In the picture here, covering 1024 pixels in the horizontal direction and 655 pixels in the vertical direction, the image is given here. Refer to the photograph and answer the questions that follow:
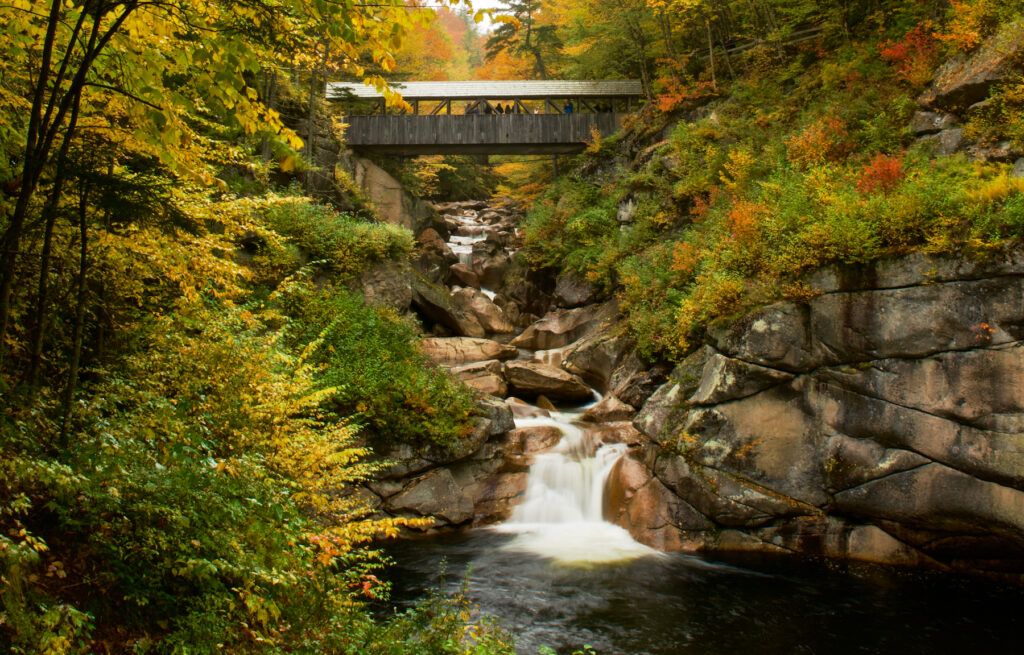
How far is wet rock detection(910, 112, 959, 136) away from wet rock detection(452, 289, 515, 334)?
1274 centimetres

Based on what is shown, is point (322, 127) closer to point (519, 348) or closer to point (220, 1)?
point (519, 348)

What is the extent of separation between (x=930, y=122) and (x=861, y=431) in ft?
20.8

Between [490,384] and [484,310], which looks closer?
[490,384]

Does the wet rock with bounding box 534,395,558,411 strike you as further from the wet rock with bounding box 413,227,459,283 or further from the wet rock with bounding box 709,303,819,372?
the wet rock with bounding box 413,227,459,283

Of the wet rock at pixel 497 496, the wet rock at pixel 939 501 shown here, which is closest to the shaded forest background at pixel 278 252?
the wet rock at pixel 497 496

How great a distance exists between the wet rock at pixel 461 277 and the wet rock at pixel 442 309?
3944 mm

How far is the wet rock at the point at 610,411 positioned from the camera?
13016 mm

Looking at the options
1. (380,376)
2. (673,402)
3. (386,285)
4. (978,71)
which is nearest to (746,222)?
(673,402)

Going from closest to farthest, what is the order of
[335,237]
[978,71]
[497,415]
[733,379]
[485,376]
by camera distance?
[733,379] < [978,71] < [497,415] < [485,376] < [335,237]

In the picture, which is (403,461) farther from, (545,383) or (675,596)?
(675,596)

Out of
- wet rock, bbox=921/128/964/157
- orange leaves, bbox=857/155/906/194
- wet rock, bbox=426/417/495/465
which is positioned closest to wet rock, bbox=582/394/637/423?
wet rock, bbox=426/417/495/465

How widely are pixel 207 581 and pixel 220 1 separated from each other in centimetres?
364

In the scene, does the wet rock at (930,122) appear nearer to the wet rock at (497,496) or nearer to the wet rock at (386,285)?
the wet rock at (497,496)

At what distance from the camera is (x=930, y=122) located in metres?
11.0
